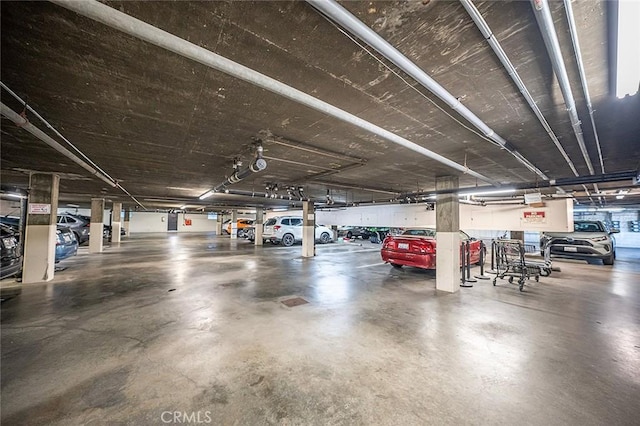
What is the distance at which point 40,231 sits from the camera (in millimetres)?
5316

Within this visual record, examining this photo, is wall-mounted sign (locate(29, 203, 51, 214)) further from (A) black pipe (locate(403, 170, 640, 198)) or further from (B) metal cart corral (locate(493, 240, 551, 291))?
(B) metal cart corral (locate(493, 240, 551, 291))

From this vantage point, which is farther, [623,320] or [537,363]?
[623,320]

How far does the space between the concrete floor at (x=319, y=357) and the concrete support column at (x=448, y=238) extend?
1.31ft

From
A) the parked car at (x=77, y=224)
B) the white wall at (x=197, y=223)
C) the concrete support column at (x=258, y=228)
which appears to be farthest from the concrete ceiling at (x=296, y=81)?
the white wall at (x=197, y=223)

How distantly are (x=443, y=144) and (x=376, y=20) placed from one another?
2408 millimetres

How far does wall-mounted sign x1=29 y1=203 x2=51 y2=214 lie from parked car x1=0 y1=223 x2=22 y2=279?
553 millimetres

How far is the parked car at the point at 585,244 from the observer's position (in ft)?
24.5

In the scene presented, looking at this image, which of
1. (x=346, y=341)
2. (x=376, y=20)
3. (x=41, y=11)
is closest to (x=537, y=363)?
(x=346, y=341)

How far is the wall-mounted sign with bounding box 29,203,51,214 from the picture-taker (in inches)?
207

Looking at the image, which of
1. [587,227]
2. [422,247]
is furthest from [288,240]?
[587,227]

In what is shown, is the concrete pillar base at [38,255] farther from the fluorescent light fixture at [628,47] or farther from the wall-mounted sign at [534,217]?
the wall-mounted sign at [534,217]

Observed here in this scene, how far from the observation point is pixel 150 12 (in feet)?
4.37

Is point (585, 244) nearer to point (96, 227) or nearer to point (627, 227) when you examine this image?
point (627, 227)

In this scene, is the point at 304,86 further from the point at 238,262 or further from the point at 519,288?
the point at 238,262
